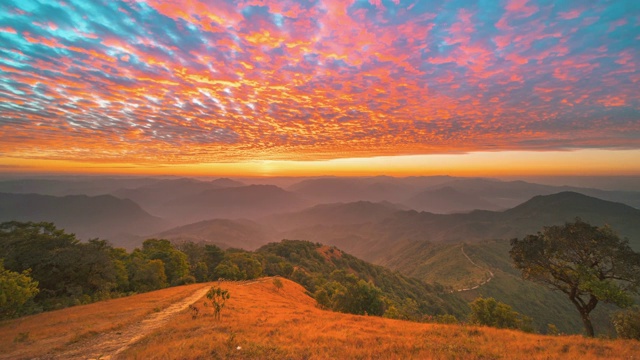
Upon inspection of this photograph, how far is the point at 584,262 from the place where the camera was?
25.3 meters

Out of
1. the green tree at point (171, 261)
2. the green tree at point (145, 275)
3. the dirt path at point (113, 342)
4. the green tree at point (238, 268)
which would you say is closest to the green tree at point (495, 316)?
the dirt path at point (113, 342)

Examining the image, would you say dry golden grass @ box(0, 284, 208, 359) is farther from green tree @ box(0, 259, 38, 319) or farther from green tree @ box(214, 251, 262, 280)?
green tree @ box(214, 251, 262, 280)

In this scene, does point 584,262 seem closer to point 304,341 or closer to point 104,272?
point 304,341

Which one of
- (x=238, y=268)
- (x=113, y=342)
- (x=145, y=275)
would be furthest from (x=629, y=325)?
(x=145, y=275)

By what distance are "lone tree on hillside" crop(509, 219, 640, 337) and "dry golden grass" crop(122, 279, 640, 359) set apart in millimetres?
8828

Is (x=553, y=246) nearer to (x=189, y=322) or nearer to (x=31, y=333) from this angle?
(x=189, y=322)

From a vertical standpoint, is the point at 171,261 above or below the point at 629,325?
below

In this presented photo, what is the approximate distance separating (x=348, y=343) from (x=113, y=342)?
15.2 m

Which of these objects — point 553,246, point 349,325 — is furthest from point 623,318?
point 349,325

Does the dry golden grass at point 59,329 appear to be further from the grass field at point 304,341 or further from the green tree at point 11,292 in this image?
the green tree at point 11,292

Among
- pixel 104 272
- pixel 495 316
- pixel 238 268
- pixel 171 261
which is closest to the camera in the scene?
pixel 495 316

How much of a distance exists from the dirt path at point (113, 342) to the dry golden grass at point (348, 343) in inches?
42.7

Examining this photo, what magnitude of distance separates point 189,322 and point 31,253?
1676 inches

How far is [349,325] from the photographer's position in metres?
20.6
